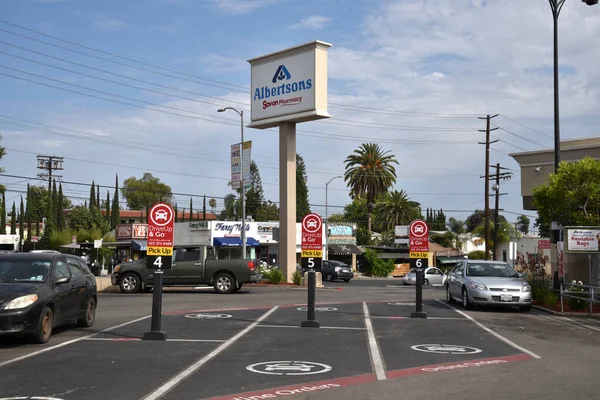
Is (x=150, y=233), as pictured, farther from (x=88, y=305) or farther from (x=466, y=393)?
(x=466, y=393)

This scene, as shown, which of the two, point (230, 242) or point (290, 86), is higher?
point (290, 86)

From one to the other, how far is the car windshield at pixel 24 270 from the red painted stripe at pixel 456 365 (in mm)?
6645

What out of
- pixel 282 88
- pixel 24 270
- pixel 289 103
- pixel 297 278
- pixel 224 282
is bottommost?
pixel 297 278

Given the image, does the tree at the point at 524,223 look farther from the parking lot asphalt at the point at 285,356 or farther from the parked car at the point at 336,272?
the parking lot asphalt at the point at 285,356

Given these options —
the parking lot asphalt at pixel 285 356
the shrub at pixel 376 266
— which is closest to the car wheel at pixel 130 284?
the parking lot asphalt at pixel 285 356

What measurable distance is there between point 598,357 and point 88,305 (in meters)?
9.68

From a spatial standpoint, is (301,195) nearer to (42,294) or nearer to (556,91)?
(556,91)

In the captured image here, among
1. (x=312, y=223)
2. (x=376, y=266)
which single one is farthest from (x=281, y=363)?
(x=376, y=266)

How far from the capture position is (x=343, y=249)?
6938 cm

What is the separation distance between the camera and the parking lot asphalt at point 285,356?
8156 millimetres

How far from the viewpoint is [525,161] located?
32719 mm

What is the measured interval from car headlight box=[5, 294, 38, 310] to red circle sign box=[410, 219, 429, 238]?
9.70 metres

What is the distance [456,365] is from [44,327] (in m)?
6.84

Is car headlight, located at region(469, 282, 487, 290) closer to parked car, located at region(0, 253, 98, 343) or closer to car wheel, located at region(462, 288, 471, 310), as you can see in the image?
car wheel, located at region(462, 288, 471, 310)
